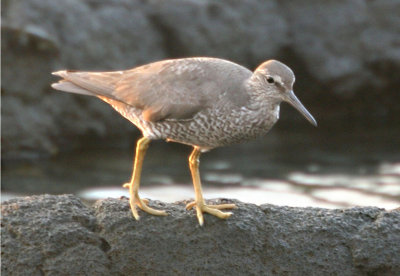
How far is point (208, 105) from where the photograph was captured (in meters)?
6.78

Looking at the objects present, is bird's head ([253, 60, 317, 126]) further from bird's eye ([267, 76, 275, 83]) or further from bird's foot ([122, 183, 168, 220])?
bird's foot ([122, 183, 168, 220])

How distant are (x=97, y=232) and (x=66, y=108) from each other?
262 inches

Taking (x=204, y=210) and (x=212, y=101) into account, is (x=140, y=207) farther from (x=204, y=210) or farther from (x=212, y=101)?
(x=212, y=101)

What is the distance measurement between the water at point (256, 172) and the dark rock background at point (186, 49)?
46 centimetres

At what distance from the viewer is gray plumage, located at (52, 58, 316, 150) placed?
675 cm

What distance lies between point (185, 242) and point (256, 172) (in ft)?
21.2

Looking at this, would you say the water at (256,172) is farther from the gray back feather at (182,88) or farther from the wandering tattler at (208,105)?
the wandering tattler at (208,105)

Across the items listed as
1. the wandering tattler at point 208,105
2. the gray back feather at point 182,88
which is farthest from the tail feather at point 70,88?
the wandering tattler at point 208,105

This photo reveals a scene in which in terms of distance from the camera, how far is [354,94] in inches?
571

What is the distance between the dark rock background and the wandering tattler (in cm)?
591

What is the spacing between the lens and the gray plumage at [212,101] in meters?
6.75

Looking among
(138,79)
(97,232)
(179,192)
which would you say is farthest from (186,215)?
(179,192)

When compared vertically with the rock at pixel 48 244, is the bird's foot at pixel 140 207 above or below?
above

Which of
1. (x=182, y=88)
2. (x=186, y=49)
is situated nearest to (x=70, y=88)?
(x=182, y=88)
